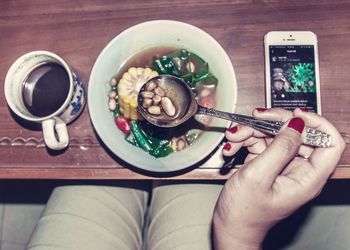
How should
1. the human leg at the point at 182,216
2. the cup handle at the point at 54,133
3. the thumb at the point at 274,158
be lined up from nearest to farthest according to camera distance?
the thumb at the point at 274,158, the cup handle at the point at 54,133, the human leg at the point at 182,216

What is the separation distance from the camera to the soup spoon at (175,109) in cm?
88

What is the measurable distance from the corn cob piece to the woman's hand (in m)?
0.21

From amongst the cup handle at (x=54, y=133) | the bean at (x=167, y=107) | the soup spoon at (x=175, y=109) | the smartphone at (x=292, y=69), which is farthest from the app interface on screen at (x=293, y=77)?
the cup handle at (x=54, y=133)

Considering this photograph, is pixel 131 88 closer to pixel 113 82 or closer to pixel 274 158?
pixel 113 82

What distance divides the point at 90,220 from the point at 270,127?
54 centimetres

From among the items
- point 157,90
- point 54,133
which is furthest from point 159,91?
point 54,133

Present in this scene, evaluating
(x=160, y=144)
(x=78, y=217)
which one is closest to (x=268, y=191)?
(x=160, y=144)

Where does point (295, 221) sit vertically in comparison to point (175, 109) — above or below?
below

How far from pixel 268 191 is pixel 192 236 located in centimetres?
36

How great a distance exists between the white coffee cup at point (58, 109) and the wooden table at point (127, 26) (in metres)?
0.07

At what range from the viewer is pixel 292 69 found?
1.01m

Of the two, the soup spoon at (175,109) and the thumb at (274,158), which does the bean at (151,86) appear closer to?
the soup spoon at (175,109)

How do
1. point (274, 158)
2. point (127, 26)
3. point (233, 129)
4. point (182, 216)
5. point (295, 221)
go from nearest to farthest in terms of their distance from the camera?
point (274, 158), point (233, 129), point (127, 26), point (182, 216), point (295, 221)

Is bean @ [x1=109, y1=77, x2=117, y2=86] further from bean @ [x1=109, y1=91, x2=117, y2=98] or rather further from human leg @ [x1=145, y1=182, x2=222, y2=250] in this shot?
human leg @ [x1=145, y1=182, x2=222, y2=250]
